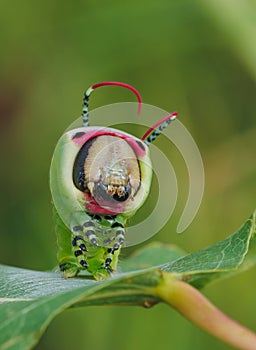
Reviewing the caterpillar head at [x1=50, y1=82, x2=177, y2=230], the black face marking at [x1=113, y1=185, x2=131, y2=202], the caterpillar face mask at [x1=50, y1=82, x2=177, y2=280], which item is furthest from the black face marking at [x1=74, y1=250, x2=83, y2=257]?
the black face marking at [x1=113, y1=185, x2=131, y2=202]

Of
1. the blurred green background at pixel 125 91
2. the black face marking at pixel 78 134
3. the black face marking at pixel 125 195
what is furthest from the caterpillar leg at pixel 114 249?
the blurred green background at pixel 125 91

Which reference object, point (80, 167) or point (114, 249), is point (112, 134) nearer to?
point (80, 167)

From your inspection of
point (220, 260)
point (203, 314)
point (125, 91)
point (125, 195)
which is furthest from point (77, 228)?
point (125, 91)

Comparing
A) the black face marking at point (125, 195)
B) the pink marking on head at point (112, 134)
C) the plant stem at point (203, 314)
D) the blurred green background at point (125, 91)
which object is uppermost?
the blurred green background at point (125, 91)

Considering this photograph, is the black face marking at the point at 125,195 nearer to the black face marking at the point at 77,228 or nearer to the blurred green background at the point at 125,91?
the black face marking at the point at 77,228

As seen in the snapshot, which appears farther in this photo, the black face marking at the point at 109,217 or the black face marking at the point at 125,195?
the black face marking at the point at 109,217
